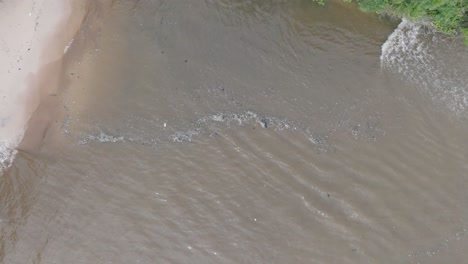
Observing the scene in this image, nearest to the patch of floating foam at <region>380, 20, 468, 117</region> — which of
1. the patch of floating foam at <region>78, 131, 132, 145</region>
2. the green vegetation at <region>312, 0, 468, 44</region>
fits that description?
the green vegetation at <region>312, 0, 468, 44</region>

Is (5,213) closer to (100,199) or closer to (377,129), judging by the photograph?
(100,199)

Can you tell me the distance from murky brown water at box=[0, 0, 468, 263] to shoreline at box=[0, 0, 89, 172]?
412 mm

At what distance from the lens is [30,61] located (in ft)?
42.0

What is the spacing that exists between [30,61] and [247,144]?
725 centimetres

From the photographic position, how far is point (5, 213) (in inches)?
492

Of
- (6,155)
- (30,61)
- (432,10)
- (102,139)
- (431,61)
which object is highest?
(432,10)

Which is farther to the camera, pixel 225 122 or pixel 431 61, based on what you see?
pixel 431 61

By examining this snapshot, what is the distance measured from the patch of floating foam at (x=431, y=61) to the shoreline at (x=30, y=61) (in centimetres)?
998

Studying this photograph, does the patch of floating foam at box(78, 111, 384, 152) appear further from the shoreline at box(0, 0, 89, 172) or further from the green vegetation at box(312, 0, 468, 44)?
the green vegetation at box(312, 0, 468, 44)

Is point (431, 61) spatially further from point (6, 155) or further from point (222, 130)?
point (6, 155)

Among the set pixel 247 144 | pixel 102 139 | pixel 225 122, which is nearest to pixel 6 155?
pixel 102 139

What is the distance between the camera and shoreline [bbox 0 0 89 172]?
12.6 metres

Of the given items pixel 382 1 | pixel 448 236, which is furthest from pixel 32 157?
pixel 448 236

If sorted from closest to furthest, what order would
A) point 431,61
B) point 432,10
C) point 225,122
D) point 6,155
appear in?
point 432,10 < point 6,155 < point 225,122 < point 431,61
